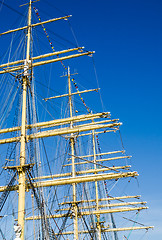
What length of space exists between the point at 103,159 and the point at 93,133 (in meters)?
4.70

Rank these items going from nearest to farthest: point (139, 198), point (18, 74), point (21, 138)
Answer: point (21, 138)
point (18, 74)
point (139, 198)

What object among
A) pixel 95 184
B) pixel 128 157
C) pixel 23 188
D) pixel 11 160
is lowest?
pixel 23 188

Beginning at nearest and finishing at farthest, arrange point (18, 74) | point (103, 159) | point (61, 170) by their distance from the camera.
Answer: point (18, 74)
point (61, 170)
point (103, 159)

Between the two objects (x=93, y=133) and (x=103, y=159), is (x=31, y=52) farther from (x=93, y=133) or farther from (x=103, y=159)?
(x=103, y=159)

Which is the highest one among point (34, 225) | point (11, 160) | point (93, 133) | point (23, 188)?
point (93, 133)

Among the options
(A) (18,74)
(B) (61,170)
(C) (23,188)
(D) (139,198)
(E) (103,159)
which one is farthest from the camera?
(E) (103,159)

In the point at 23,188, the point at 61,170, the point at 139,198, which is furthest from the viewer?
the point at 139,198

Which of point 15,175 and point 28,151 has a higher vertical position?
point 28,151

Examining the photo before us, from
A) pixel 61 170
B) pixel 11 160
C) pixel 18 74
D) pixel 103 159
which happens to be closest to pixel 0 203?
pixel 11 160

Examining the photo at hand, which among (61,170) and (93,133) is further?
(93,133)

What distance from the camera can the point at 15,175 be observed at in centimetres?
1859

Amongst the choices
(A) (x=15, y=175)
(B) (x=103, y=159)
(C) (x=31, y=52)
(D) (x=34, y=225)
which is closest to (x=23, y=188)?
(A) (x=15, y=175)

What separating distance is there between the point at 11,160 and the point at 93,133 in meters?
24.3

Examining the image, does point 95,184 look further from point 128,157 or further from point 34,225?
point 34,225
